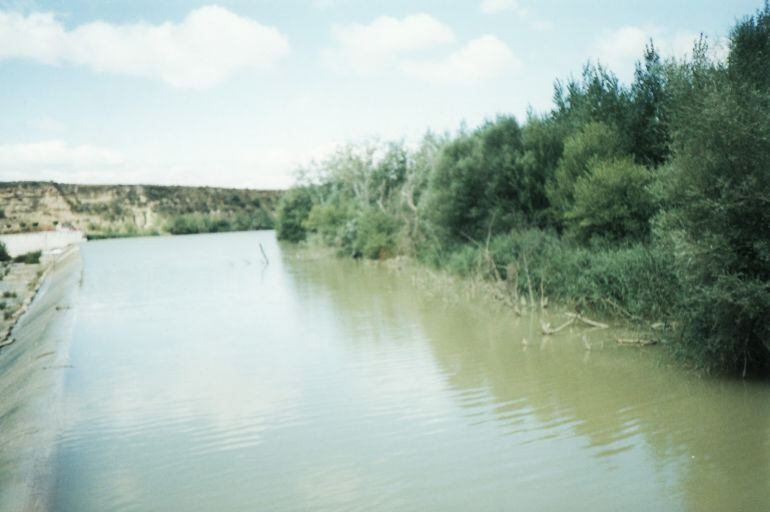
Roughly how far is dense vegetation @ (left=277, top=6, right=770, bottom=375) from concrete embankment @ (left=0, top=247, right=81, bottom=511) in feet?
28.9

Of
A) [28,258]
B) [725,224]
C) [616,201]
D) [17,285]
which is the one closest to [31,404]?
[725,224]

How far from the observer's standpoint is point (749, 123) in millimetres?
8781

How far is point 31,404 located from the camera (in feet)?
33.0

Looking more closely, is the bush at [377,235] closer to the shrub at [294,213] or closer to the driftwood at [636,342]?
the driftwood at [636,342]

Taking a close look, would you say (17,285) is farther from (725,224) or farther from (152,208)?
(152,208)

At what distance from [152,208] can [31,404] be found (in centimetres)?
10338

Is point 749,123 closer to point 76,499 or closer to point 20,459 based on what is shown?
point 76,499

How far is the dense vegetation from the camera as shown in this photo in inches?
348

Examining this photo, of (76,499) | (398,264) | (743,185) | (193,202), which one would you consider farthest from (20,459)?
(193,202)

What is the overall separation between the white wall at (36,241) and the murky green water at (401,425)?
36.2 m

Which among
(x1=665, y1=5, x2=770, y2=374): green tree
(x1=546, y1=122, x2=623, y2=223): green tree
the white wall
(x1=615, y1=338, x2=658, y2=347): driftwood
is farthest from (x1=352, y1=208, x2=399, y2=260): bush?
the white wall

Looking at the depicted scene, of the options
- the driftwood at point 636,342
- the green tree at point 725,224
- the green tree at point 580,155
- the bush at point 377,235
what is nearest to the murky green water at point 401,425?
the driftwood at point 636,342

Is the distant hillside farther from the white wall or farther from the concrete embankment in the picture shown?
the concrete embankment

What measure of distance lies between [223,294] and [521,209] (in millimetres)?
11832
